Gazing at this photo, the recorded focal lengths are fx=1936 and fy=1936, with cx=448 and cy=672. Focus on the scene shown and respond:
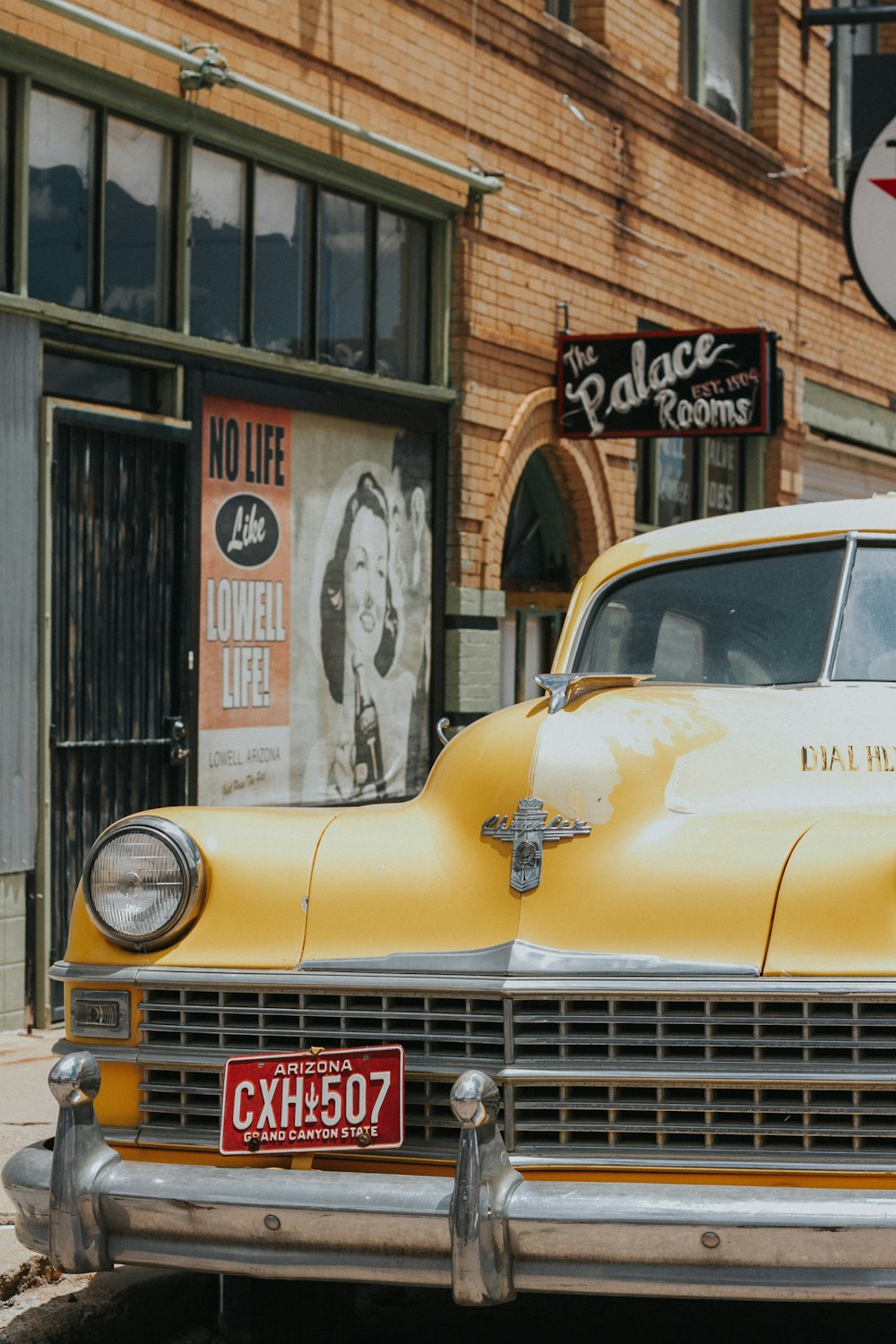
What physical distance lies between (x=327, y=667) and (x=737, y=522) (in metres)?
5.18

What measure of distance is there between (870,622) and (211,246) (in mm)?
5423

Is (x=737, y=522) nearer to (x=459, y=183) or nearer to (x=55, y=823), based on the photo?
(x=55, y=823)

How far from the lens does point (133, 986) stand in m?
4.16

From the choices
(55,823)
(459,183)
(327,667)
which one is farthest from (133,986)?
(459,183)

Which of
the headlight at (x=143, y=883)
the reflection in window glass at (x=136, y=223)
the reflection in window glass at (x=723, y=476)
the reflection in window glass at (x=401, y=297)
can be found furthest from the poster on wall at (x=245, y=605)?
the reflection in window glass at (x=723, y=476)

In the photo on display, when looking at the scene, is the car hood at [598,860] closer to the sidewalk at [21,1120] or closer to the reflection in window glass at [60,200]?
the sidewalk at [21,1120]

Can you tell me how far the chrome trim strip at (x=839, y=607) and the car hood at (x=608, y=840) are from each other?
32 centimetres

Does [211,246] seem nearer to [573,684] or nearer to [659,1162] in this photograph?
[573,684]

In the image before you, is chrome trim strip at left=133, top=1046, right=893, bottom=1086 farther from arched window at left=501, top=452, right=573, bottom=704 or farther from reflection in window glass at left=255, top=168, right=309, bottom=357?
arched window at left=501, top=452, right=573, bottom=704

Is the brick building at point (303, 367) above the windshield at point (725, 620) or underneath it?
above

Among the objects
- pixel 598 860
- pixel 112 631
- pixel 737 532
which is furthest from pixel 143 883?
pixel 112 631

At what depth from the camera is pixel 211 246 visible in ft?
31.8

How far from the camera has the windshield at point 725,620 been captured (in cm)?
524

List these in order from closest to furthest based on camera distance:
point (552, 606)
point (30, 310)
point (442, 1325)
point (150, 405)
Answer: point (442, 1325)
point (30, 310)
point (150, 405)
point (552, 606)
